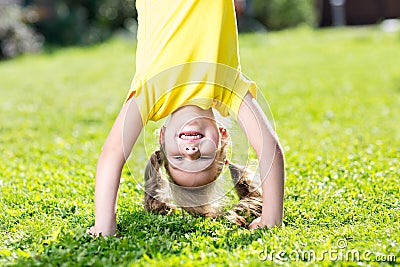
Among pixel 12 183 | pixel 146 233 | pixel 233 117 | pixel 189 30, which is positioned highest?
pixel 189 30

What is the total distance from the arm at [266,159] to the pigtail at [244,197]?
25 centimetres

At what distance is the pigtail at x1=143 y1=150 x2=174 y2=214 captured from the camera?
→ 4094 mm

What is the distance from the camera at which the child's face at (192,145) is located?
3.82 metres

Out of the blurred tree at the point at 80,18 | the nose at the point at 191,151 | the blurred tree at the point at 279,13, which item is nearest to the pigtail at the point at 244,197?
the nose at the point at 191,151

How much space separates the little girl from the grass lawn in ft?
0.62

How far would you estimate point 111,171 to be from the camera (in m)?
3.69

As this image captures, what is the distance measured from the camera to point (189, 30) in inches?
155

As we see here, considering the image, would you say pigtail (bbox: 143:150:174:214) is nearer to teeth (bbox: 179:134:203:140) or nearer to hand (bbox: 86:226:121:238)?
teeth (bbox: 179:134:203:140)

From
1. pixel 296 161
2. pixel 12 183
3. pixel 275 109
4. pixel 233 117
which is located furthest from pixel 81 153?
pixel 275 109

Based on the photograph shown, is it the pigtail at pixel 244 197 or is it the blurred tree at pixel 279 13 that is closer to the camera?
the pigtail at pixel 244 197

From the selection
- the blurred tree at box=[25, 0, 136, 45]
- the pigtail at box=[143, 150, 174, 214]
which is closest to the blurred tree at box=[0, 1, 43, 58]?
the blurred tree at box=[25, 0, 136, 45]

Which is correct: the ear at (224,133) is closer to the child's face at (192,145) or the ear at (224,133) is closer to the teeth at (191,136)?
the child's face at (192,145)

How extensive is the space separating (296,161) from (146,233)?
6.80ft

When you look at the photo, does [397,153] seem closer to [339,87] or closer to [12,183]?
[12,183]
